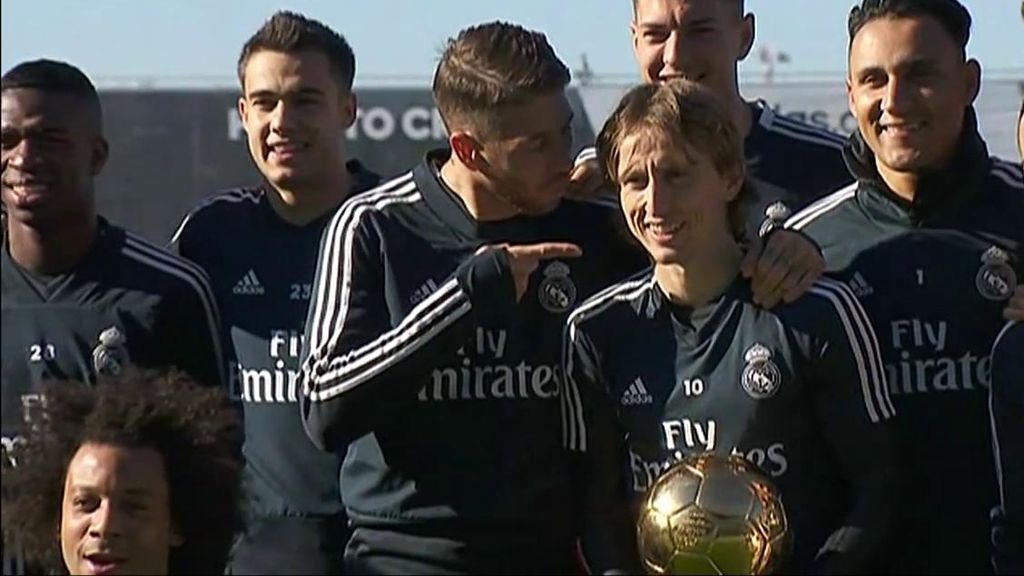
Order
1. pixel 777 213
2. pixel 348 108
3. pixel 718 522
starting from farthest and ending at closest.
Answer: pixel 348 108, pixel 777 213, pixel 718 522

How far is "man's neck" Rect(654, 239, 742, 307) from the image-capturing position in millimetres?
4109

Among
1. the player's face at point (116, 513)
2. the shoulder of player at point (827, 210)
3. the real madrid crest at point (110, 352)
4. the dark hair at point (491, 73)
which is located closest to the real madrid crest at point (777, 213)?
the shoulder of player at point (827, 210)

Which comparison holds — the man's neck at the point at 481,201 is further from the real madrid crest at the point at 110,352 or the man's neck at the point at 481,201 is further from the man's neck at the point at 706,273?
the real madrid crest at the point at 110,352

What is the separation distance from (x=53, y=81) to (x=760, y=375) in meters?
1.74

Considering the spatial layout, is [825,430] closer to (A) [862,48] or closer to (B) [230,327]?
(A) [862,48]

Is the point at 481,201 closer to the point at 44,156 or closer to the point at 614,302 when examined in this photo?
the point at 614,302

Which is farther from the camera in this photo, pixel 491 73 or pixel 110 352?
pixel 110 352

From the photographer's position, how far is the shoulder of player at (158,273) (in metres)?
4.58

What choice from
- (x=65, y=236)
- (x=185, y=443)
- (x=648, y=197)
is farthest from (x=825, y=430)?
(x=65, y=236)

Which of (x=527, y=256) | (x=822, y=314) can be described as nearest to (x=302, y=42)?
(x=527, y=256)

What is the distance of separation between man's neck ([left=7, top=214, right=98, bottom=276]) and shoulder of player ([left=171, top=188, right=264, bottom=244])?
804mm

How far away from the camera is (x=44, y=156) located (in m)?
4.48

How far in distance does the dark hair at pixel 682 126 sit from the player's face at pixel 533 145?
0.12 metres

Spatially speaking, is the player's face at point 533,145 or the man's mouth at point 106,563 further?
Result: the player's face at point 533,145
